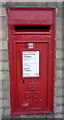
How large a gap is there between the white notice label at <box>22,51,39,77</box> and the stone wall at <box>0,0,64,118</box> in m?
0.38

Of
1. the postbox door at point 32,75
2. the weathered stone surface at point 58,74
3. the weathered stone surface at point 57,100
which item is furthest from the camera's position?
the weathered stone surface at point 57,100

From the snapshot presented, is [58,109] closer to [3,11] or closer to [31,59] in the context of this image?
[31,59]

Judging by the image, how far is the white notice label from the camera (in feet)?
11.8

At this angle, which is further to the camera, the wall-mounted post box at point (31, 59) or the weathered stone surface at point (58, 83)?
the weathered stone surface at point (58, 83)

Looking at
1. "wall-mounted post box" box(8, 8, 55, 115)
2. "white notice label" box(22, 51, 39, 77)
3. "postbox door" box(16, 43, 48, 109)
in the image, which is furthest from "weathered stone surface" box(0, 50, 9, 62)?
"white notice label" box(22, 51, 39, 77)

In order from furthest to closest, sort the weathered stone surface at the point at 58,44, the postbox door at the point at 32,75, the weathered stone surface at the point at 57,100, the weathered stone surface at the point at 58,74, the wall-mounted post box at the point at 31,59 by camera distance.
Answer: the weathered stone surface at the point at 57,100 → the weathered stone surface at the point at 58,74 → the weathered stone surface at the point at 58,44 → the postbox door at the point at 32,75 → the wall-mounted post box at the point at 31,59

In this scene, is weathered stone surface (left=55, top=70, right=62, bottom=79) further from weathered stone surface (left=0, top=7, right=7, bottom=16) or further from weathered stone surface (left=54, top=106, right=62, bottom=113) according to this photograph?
weathered stone surface (left=0, top=7, right=7, bottom=16)

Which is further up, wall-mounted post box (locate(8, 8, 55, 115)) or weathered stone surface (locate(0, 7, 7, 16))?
weathered stone surface (locate(0, 7, 7, 16))

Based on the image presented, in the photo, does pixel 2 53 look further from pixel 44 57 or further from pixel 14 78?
pixel 44 57

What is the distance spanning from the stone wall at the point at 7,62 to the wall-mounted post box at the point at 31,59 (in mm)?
110

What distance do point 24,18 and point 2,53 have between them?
83 centimetres

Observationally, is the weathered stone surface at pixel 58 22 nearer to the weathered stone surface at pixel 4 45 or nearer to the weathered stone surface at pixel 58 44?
the weathered stone surface at pixel 58 44

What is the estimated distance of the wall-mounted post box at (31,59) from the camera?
11.4ft

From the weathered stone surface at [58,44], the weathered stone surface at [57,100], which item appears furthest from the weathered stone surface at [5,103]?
the weathered stone surface at [58,44]
